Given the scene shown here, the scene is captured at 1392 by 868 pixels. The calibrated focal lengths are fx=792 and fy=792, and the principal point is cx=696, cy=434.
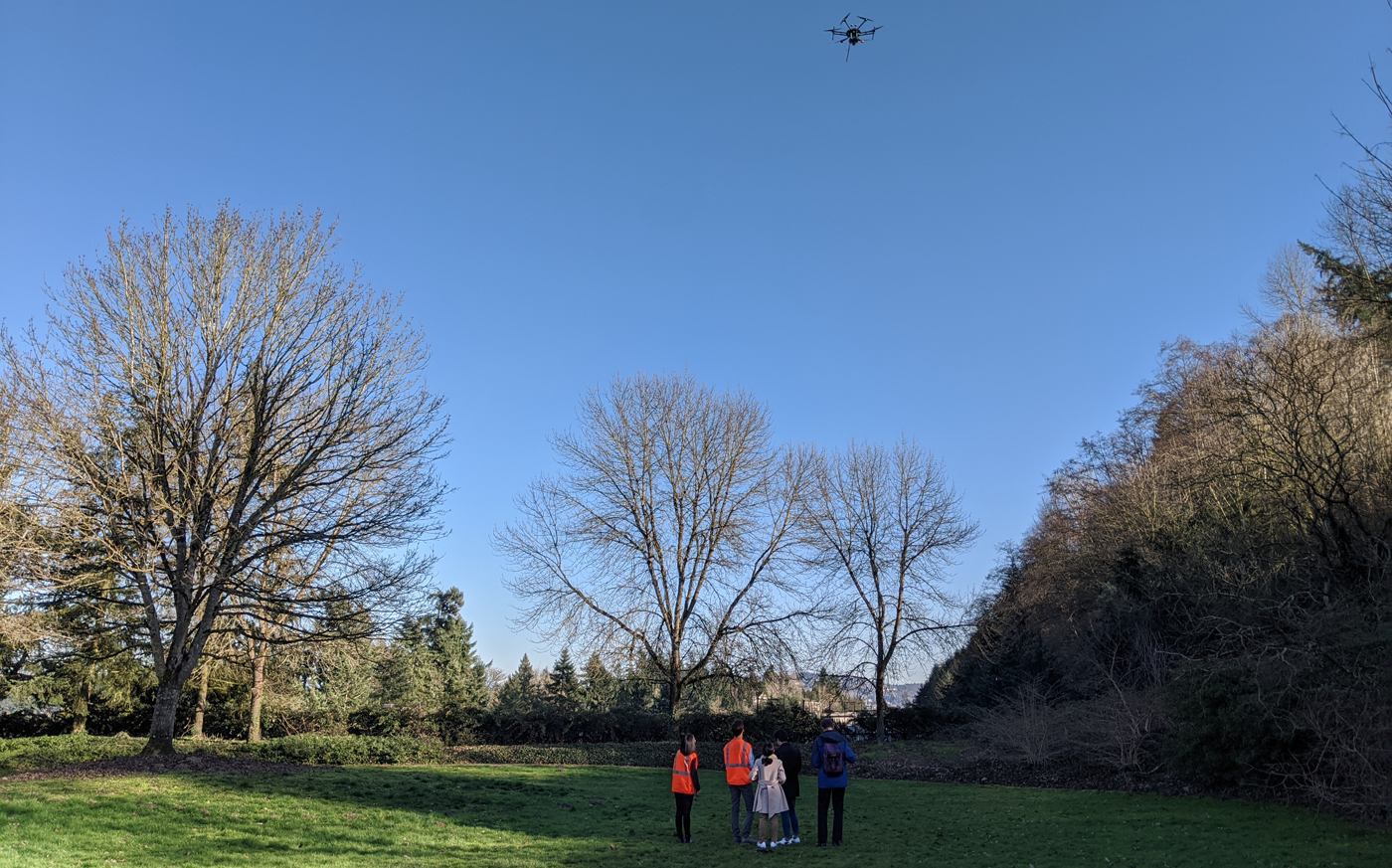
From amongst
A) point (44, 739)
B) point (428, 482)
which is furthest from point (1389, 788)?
point (44, 739)

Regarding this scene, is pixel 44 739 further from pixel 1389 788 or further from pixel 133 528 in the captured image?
pixel 1389 788

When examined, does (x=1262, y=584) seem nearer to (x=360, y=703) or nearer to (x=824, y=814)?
(x=824, y=814)

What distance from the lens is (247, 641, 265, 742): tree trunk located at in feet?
69.5

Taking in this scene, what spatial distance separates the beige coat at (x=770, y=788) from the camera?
36.0 ft

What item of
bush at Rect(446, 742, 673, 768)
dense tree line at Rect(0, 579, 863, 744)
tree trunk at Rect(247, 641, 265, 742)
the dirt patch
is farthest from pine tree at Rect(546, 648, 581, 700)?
the dirt patch

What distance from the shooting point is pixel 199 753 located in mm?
14953

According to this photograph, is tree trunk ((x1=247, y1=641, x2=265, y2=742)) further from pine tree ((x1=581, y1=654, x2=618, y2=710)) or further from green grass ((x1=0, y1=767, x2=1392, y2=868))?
pine tree ((x1=581, y1=654, x2=618, y2=710))

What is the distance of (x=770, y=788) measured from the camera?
11078 millimetres

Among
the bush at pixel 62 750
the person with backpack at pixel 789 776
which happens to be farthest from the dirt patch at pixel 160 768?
the person with backpack at pixel 789 776

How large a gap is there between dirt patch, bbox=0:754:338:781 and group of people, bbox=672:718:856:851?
7594 mm

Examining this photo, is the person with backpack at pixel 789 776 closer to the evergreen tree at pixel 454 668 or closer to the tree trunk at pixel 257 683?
the evergreen tree at pixel 454 668

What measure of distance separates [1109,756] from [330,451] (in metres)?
18.2

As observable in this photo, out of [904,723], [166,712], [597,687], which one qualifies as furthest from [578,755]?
[904,723]

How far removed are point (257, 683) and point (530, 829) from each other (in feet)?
48.4
